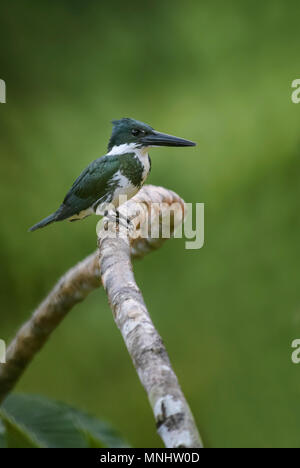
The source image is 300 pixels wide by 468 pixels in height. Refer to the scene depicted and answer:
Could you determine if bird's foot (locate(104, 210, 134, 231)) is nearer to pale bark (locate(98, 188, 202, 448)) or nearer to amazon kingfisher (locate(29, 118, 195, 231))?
amazon kingfisher (locate(29, 118, 195, 231))

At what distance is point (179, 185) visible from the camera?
2559 mm

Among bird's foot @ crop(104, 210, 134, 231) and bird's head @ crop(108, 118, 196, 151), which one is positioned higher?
bird's head @ crop(108, 118, 196, 151)

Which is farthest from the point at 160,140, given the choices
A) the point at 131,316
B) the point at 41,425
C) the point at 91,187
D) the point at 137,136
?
the point at 41,425

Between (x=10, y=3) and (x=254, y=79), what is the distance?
1136 mm

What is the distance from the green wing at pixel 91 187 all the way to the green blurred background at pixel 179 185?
115cm

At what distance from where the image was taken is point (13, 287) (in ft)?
8.59

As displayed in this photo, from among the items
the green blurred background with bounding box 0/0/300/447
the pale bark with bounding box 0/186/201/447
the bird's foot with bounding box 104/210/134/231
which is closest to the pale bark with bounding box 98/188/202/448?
the pale bark with bounding box 0/186/201/447

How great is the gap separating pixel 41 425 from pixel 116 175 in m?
0.68

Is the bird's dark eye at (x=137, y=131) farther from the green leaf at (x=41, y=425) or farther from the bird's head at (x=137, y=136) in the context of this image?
the green leaf at (x=41, y=425)

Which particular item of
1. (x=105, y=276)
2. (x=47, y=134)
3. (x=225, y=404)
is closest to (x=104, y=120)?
(x=47, y=134)

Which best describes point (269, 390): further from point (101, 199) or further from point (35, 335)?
point (101, 199)

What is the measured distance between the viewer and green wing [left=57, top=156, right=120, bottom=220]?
136 centimetres

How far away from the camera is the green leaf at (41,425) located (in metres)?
1.47

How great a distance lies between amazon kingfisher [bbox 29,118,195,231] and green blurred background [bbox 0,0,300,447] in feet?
3.68
